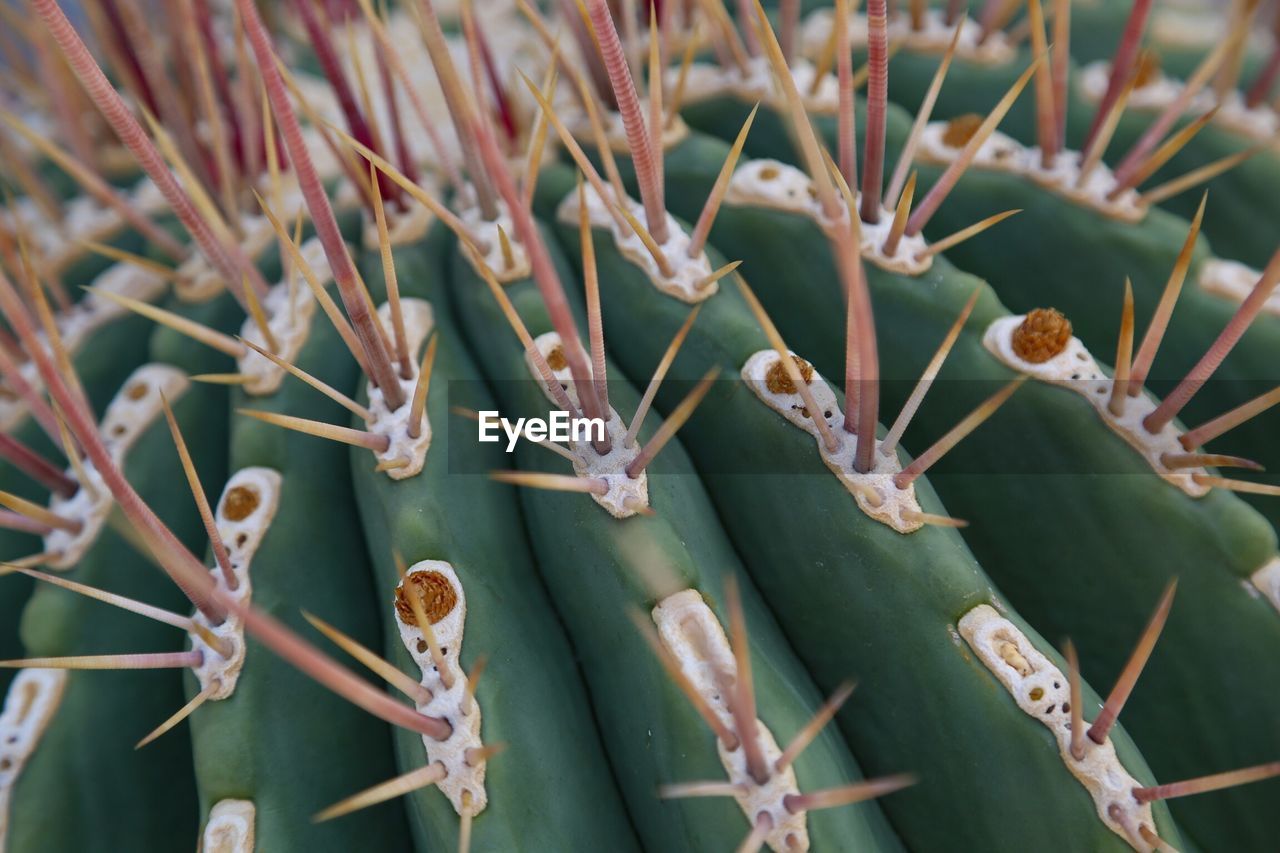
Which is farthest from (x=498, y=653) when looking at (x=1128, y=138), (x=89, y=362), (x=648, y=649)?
(x=1128, y=138)

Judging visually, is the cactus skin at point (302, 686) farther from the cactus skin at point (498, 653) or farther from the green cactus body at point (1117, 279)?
the green cactus body at point (1117, 279)

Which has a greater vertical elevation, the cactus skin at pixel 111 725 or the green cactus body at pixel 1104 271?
the green cactus body at pixel 1104 271

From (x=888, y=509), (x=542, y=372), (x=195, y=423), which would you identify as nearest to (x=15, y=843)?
(x=195, y=423)

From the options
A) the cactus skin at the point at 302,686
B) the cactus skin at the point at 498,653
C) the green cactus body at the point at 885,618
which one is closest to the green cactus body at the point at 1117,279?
the green cactus body at the point at 885,618

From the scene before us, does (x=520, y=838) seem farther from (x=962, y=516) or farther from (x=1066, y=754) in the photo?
(x=962, y=516)

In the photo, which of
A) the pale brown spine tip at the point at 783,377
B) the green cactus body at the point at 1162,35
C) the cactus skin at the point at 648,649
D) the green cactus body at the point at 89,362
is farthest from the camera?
the green cactus body at the point at 1162,35

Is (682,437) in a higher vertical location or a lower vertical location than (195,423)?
higher

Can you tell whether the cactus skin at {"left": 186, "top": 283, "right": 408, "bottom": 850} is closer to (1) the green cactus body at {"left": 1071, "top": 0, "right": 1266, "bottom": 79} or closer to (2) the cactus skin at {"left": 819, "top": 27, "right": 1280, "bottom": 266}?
(2) the cactus skin at {"left": 819, "top": 27, "right": 1280, "bottom": 266}

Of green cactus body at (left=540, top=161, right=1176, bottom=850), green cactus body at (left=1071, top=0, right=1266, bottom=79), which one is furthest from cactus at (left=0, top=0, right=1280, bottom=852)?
green cactus body at (left=1071, top=0, right=1266, bottom=79)
